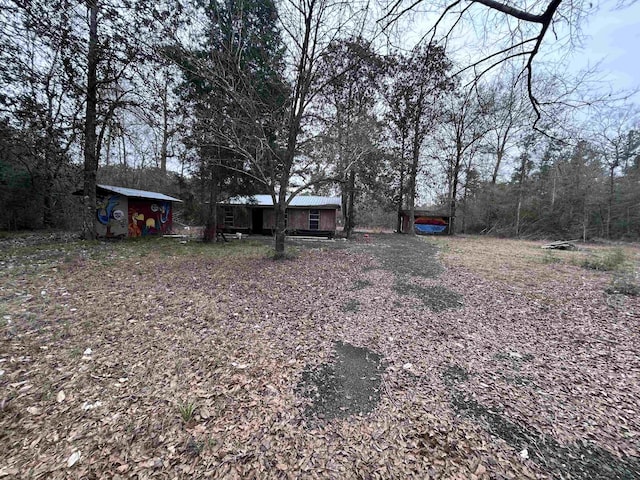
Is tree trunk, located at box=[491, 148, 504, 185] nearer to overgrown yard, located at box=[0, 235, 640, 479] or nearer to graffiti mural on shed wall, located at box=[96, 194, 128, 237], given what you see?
overgrown yard, located at box=[0, 235, 640, 479]

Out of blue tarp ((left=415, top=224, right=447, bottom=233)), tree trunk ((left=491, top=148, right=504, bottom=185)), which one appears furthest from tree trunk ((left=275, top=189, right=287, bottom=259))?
tree trunk ((left=491, top=148, right=504, bottom=185))

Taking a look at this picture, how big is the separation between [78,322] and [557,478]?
517cm

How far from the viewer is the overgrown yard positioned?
1.66m

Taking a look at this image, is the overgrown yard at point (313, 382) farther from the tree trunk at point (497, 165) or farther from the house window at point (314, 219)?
the tree trunk at point (497, 165)

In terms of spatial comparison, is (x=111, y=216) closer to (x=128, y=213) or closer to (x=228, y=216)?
(x=128, y=213)

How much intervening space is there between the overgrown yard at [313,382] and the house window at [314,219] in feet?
40.5

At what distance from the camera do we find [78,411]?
1.97 m

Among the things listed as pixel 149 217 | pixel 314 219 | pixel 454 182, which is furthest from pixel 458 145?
pixel 149 217

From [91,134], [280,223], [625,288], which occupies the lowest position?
[625,288]

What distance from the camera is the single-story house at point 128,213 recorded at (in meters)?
11.7

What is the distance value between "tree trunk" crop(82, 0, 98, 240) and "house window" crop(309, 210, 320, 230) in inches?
442

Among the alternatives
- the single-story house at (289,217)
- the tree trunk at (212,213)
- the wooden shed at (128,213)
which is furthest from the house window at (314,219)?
the wooden shed at (128,213)

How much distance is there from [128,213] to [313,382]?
14.3m

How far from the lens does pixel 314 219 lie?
56.5ft
